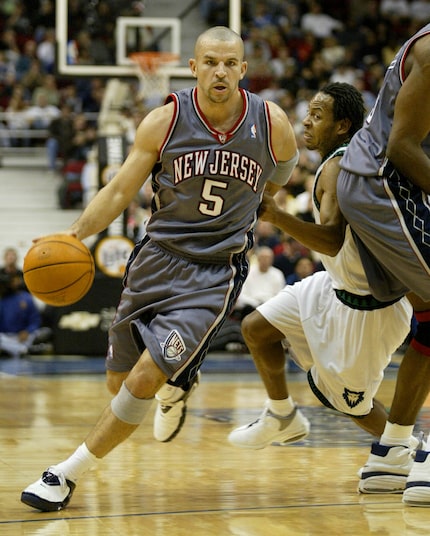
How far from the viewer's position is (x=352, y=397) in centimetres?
470

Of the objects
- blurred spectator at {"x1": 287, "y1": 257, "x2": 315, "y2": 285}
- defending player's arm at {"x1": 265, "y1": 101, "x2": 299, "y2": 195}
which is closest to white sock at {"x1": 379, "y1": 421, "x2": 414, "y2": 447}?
defending player's arm at {"x1": 265, "y1": 101, "x2": 299, "y2": 195}

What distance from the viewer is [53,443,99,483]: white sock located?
13.8 ft

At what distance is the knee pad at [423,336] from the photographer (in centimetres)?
452

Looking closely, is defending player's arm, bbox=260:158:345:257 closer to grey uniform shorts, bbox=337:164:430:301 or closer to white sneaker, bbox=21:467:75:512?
grey uniform shorts, bbox=337:164:430:301

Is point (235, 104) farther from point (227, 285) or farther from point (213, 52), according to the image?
point (227, 285)

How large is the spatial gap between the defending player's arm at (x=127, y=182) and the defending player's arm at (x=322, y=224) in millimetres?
546

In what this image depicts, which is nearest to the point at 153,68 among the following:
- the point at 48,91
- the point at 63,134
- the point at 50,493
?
the point at 63,134

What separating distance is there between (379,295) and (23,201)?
12.5 metres

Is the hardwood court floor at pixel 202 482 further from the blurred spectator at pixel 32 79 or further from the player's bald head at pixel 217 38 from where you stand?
the blurred spectator at pixel 32 79

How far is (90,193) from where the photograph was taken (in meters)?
14.8

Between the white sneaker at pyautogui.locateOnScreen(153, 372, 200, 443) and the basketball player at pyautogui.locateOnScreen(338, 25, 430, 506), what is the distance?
1.01 meters

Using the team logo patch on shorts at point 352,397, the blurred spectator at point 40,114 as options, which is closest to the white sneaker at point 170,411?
the team logo patch on shorts at point 352,397

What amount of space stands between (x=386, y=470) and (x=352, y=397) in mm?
361

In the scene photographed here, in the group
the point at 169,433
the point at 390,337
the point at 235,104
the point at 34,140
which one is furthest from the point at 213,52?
the point at 34,140
